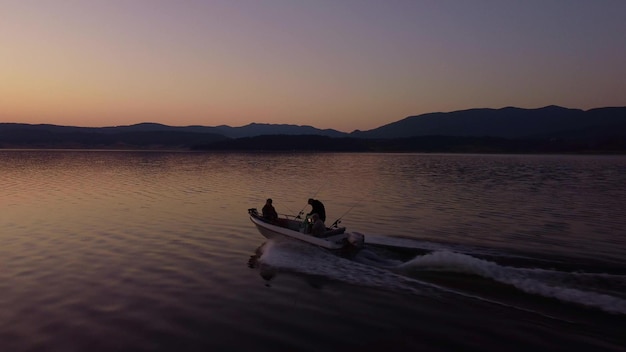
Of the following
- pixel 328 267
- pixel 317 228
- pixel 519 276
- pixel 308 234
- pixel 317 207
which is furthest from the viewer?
pixel 317 207

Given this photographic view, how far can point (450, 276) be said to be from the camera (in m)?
15.2

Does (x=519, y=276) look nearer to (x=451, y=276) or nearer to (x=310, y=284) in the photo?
(x=451, y=276)

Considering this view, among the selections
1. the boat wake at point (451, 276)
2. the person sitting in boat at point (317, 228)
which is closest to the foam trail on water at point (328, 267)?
the boat wake at point (451, 276)

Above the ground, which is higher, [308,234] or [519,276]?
[308,234]

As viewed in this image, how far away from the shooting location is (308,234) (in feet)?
65.8

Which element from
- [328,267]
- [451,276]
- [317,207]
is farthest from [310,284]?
[317,207]

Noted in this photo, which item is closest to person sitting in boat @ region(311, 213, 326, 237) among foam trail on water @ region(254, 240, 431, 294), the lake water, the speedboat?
the speedboat

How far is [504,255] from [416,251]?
3.92 metres

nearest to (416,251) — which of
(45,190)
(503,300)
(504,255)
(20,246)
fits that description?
(504,255)

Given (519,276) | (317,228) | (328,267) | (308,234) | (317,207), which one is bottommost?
(328,267)

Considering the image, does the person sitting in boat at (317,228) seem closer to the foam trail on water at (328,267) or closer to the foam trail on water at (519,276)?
the foam trail on water at (328,267)

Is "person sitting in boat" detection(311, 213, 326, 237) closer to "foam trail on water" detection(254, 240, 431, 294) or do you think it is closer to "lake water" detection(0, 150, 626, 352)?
"foam trail on water" detection(254, 240, 431, 294)

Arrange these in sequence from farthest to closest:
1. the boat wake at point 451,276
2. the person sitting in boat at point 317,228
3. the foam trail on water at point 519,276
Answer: the person sitting in boat at point 317,228
the boat wake at point 451,276
the foam trail on water at point 519,276

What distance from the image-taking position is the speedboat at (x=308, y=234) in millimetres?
19156
